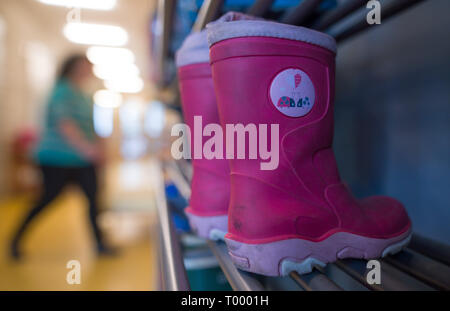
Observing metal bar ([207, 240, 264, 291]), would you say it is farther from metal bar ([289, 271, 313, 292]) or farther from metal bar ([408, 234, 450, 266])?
metal bar ([408, 234, 450, 266])

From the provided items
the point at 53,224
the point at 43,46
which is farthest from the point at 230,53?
the point at 43,46

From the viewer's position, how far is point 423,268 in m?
0.45

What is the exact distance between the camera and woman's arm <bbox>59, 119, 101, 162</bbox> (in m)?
1.76

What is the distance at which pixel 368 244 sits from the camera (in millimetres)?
487

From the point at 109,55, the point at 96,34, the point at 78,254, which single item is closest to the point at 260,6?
the point at 78,254

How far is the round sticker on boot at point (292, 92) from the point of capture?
0.43 m

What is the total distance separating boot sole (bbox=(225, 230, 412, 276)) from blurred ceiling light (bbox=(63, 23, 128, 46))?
15.6 ft

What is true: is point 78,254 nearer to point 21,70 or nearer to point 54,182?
A: point 54,182

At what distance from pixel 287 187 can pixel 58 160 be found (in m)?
1.73

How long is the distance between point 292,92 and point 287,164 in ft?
0.36

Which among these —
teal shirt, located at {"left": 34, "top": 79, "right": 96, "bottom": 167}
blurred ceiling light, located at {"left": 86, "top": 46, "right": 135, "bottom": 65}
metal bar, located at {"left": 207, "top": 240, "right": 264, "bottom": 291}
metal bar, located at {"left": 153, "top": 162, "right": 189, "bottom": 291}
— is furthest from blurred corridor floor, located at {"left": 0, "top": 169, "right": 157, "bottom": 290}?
blurred ceiling light, located at {"left": 86, "top": 46, "right": 135, "bottom": 65}

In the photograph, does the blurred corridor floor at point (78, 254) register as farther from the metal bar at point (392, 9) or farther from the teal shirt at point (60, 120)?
the metal bar at point (392, 9)
